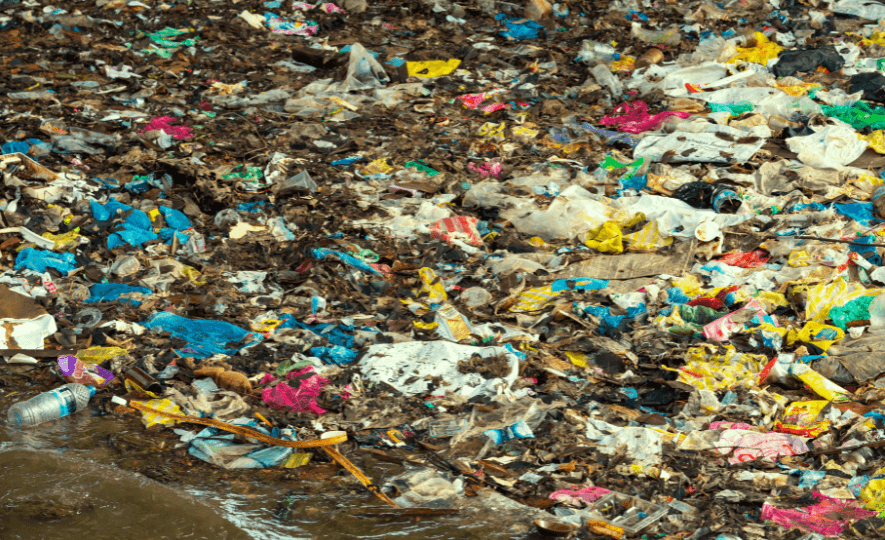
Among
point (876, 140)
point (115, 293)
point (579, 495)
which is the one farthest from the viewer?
point (876, 140)

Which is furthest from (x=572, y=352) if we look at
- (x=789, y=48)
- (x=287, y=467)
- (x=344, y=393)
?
(x=789, y=48)

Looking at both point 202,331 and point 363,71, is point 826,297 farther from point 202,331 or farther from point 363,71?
point 363,71

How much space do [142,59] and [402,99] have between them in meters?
2.63

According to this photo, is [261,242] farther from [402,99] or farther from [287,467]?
[402,99]

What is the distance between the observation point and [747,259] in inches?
166

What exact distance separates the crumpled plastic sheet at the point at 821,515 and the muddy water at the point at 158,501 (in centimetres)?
88

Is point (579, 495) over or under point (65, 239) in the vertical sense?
over

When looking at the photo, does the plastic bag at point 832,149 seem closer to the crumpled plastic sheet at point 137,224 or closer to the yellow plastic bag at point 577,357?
the yellow plastic bag at point 577,357

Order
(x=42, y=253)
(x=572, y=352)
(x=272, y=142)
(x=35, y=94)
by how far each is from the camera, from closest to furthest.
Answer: (x=572, y=352) → (x=42, y=253) → (x=272, y=142) → (x=35, y=94)

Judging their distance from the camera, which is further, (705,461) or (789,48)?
(789,48)

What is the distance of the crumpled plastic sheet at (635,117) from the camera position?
18.9 ft

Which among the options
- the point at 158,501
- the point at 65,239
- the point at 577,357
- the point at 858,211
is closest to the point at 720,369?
the point at 577,357

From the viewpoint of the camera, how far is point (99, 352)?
329cm

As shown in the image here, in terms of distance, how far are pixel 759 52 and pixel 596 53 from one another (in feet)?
5.01
